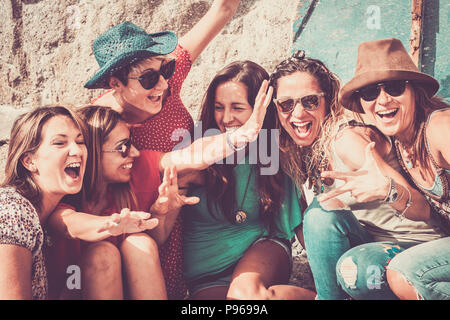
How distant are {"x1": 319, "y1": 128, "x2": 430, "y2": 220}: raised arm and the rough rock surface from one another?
4.88 feet

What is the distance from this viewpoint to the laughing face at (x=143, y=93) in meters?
2.47

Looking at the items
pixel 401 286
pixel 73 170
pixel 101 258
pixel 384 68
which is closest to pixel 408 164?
pixel 384 68

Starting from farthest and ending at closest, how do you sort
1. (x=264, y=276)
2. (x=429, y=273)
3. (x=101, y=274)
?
(x=264, y=276) → (x=101, y=274) → (x=429, y=273)

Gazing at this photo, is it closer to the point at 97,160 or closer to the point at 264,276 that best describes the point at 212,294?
the point at 264,276

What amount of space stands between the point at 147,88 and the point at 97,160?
0.52 m

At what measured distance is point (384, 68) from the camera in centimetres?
215

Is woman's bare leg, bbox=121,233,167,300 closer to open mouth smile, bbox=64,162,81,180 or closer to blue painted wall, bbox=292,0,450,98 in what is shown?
open mouth smile, bbox=64,162,81,180

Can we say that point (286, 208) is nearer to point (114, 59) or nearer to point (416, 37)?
point (114, 59)

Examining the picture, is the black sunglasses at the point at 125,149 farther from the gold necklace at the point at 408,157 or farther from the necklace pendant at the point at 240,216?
the gold necklace at the point at 408,157

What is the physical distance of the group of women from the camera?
200cm

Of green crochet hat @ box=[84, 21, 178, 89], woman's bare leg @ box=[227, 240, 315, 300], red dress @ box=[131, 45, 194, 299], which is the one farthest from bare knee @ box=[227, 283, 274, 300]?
green crochet hat @ box=[84, 21, 178, 89]

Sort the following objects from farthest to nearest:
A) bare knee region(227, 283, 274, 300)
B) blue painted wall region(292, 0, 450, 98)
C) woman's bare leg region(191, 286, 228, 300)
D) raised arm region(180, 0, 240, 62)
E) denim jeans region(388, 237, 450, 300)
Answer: blue painted wall region(292, 0, 450, 98) < raised arm region(180, 0, 240, 62) < woman's bare leg region(191, 286, 228, 300) < bare knee region(227, 283, 274, 300) < denim jeans region(388, 237, 450, 300)
